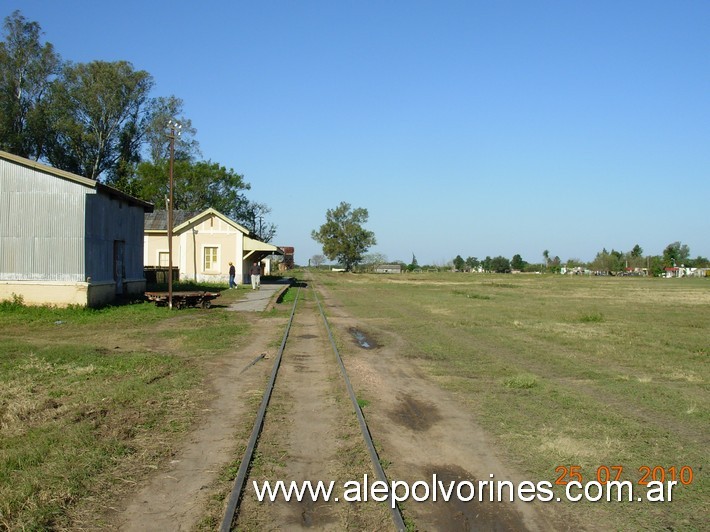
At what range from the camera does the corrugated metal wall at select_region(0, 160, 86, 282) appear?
20.0 meters

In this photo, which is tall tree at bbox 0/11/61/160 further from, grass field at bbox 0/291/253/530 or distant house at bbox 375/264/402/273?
distant house at bbox 375/264/402/273

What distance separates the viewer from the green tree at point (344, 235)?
396ft

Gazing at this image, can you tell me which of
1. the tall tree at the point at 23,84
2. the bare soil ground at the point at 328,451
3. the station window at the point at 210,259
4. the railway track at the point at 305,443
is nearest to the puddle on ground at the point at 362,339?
the railway track at the point at 305,443

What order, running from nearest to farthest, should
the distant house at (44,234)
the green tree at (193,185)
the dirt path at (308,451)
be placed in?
1. the dirt path at (308,451)
2. the distant house at (44,234)
3. the green tree at (193,185)

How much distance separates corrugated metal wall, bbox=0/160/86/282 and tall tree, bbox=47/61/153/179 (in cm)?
2935

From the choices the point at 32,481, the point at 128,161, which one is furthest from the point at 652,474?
the point at 128,161

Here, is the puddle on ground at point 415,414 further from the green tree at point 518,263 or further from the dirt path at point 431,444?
the green tree at point 518,263

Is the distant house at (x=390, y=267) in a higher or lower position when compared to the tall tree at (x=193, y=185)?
lower

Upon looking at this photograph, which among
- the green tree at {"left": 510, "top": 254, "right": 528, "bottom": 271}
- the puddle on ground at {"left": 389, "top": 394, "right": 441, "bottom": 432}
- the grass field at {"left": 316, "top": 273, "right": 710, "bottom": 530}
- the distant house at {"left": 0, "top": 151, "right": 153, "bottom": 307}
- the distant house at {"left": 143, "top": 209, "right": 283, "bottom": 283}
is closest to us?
the grass field at {"left": 316, "top": 273, "right": 710, "bottom": 530}

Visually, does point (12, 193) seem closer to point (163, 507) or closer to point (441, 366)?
point (441, 366)

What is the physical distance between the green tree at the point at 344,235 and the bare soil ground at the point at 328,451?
4297 inches

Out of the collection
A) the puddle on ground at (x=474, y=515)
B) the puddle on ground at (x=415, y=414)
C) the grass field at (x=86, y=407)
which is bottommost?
the puddle on ground at (x=474, y=515)

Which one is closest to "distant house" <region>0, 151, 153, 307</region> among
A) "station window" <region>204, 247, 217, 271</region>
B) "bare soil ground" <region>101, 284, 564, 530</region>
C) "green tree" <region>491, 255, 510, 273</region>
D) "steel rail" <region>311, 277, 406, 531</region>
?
"bare soil ground" <region>101, 284, 564, 530</region>

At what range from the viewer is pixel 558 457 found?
6008 mm
